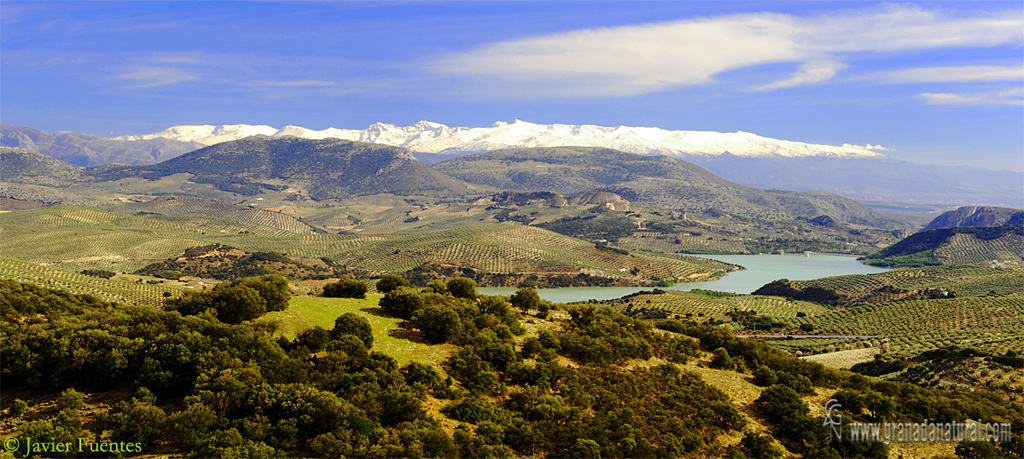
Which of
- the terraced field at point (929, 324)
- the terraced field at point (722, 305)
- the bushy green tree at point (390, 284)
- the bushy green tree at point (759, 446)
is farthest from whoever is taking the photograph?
the terraced field at point (722, 305)

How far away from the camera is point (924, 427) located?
35.8 m

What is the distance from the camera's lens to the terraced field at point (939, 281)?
118438mm

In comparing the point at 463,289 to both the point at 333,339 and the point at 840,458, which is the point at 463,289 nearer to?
the point at 333,339

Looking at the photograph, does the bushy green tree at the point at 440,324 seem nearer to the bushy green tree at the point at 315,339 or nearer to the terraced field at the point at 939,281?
the bushy green tree at the point at 315,339

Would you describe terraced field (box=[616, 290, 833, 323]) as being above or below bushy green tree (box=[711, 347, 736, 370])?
below

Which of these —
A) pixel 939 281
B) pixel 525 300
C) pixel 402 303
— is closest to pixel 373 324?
pixel 402 303

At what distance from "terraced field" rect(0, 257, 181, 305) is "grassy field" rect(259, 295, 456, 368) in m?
44.9

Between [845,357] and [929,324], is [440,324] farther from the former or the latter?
[929,324]

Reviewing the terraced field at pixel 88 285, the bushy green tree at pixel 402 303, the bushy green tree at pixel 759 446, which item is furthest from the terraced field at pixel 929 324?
the terraced field at pixel 88 285

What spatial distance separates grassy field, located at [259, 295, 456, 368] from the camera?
39312 millimetres

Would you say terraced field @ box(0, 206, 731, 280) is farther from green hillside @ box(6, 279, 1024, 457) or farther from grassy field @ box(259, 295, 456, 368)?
green hillside @ box(6, 279, 1024, 457)

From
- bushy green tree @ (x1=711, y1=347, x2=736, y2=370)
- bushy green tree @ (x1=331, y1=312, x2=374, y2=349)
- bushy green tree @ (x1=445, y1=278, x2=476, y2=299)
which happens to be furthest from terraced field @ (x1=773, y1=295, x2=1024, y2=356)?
bushy green tree @ (x1=331, y1=312, x2=374, y2=349)

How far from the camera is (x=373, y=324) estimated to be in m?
42.9

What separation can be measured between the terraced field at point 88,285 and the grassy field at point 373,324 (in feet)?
147
